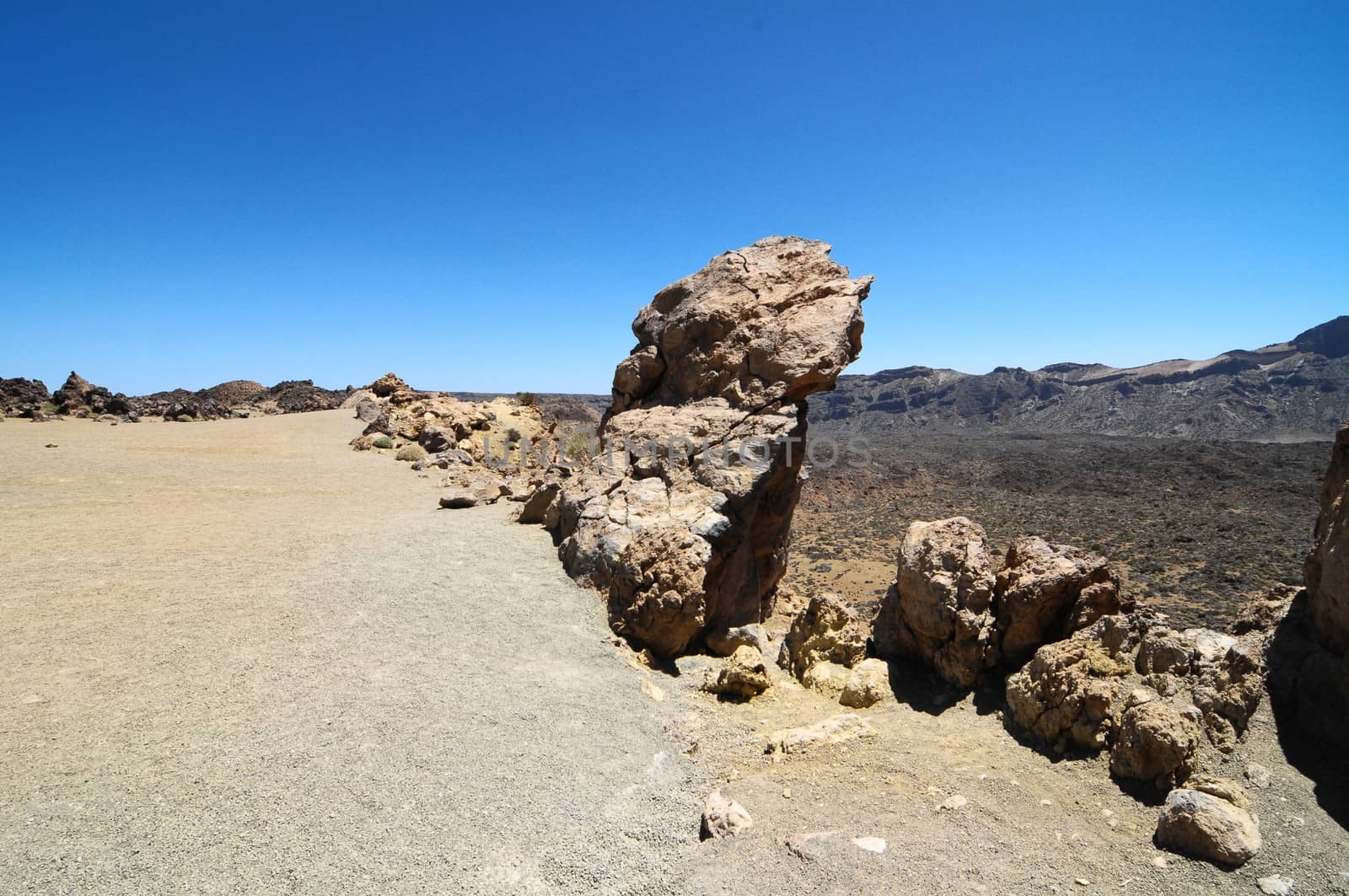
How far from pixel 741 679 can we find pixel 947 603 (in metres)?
1.75

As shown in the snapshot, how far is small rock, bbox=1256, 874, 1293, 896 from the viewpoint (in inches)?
112

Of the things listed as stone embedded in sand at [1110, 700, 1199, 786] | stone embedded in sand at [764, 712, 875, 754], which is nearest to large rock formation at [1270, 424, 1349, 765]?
stone embedded in sand at [1110, 700, 1199, 786]

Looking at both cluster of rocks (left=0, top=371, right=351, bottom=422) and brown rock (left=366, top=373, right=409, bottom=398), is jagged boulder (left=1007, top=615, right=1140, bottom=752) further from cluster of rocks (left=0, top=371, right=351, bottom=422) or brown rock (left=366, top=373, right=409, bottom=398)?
cluster of rocks (left=0, top=371, right=351, bottom=422)

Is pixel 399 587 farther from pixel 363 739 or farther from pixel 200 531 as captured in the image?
pixel 200 531

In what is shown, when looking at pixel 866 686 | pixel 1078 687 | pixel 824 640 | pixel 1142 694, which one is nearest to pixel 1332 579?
pixel 1142 694

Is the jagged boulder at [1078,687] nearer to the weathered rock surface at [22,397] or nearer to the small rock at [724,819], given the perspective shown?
the small rock at [724,819]

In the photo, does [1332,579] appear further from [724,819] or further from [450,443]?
[450,443]

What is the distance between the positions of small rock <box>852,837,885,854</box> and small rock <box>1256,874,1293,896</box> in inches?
60.5

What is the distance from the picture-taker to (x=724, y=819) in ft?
12.1

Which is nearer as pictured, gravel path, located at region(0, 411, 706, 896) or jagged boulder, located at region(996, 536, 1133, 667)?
gravel path, located at region(0, 411, 706, 896)

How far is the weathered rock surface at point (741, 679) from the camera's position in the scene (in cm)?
554

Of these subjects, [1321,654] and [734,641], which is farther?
[734,641]

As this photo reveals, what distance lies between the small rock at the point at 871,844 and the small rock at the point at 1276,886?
5.04ft

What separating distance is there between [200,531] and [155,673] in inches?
172
